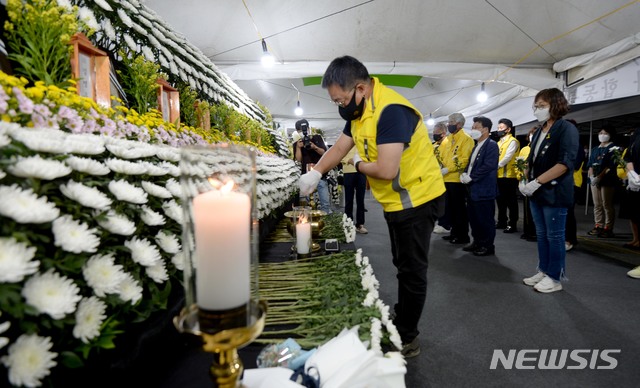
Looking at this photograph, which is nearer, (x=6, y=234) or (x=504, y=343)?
(x=6, y=234)

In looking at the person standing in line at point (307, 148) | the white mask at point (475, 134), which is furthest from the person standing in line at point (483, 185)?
the person standing in line at point (307, 148)

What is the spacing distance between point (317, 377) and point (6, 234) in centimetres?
69

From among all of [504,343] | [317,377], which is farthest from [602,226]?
[317,377]

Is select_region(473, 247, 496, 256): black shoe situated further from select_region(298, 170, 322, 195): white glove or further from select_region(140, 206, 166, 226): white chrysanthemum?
select_region(140, 206, 166, 226): white chrysanthemum

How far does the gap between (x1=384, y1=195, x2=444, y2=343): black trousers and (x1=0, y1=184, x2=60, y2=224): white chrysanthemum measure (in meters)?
1.46

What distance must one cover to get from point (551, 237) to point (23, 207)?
126 inches

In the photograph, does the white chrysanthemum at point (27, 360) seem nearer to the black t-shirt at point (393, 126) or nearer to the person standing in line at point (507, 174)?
the black t-shirt at point (393, 126)

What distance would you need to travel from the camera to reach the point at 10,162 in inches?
22.6

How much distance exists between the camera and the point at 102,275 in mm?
669

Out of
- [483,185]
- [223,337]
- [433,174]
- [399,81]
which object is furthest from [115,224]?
[399,81]

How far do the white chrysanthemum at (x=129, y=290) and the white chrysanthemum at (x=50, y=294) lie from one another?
5.3 inches

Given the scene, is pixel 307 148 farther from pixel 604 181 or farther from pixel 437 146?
pixel 604 181

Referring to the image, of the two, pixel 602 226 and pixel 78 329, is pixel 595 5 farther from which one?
pixel 78 329

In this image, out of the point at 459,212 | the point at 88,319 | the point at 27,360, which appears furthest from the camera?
the point at 459,212
